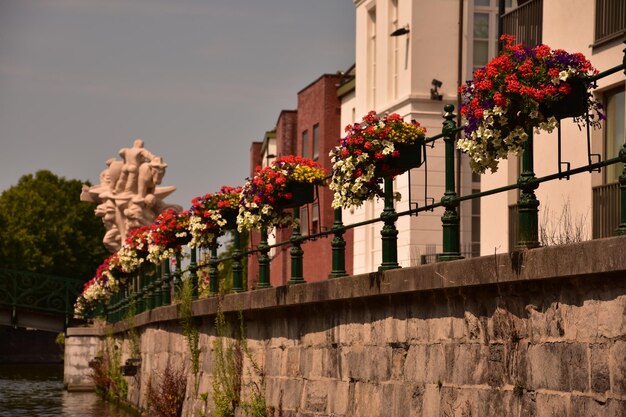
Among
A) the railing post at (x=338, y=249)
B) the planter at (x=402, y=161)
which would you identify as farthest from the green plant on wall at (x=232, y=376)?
the planter at (x=402, y=161)

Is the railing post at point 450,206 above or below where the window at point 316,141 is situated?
below

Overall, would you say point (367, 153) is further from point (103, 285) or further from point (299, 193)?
point (103, 285)

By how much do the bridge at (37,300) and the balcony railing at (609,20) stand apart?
33.7m

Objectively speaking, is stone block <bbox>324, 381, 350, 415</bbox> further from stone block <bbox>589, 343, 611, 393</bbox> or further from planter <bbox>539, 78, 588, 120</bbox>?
stone block <bbox>589, 343, 611, 393</bbox>

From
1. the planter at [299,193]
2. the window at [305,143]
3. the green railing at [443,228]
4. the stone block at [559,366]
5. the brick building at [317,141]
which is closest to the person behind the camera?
the stone block at [559,366]

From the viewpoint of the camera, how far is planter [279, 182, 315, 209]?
16.3 metres

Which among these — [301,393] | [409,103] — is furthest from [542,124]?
[409,103]

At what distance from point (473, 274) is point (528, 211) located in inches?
25.2

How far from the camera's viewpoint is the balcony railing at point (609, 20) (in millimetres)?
22422

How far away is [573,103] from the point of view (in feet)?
32.0

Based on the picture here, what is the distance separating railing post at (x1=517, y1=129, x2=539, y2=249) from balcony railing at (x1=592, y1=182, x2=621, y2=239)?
37.1 ft

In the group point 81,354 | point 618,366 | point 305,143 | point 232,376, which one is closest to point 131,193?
point 81,354

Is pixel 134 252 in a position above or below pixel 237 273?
above

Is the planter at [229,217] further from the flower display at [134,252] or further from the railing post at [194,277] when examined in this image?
the flower display at [134,252]
